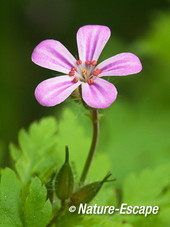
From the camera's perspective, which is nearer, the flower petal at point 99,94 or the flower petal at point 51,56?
the flower petal at point 99,94

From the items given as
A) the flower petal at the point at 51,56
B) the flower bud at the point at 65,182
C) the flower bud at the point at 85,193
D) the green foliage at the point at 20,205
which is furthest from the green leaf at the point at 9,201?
the flower petal at the point at 51,56

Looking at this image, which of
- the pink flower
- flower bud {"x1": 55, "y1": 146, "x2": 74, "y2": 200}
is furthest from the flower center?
flower bud {"x1": 55, "y1": 146, "x2": 74, "y2": 200}

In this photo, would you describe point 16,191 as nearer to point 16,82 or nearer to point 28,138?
point 28,138

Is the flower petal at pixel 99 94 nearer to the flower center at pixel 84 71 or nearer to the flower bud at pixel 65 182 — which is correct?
the flower center at pixel 84 71

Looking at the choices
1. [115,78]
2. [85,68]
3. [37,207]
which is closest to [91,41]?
[85,68]

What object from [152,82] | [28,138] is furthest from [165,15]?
[28,138]

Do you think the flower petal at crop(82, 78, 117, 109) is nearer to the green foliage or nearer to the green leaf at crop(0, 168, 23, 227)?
the green foliage

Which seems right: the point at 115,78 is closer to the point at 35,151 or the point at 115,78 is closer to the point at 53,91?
the point at 35,151
